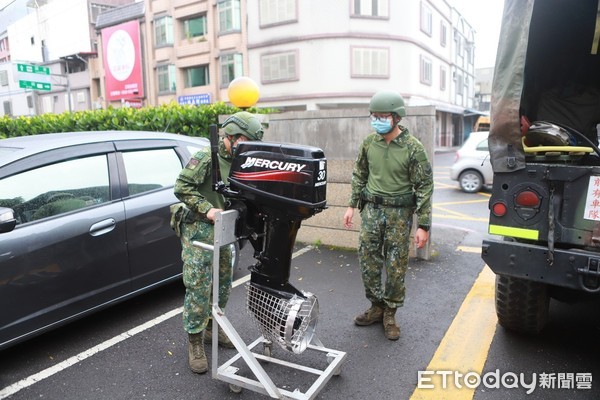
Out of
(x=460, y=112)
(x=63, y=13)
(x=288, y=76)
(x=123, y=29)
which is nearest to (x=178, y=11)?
(x=123, y=29)

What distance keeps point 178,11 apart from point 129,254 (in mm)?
28941

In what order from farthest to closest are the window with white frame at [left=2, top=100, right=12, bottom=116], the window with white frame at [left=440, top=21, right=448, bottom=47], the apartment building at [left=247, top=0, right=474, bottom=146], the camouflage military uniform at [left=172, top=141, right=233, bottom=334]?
the window with white frame at [left=2, top=100, right=12, bottom=116], the window with white frame at [left=440, top=21, right=448, bottom=47], the apartment building at [left=247, top=0, right=474, bottom=146], the camouflage military uniform at [left=172, top=141, right=233, bottom=334]

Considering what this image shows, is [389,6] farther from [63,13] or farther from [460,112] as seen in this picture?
[63,13]

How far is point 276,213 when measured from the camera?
7.82 feet

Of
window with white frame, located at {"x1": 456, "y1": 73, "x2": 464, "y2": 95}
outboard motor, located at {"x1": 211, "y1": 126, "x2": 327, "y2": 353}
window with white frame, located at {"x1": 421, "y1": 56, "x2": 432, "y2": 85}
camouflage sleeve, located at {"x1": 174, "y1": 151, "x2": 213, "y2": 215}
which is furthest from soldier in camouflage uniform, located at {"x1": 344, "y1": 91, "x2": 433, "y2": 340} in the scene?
window with white frame, located at {"x1": 456, "y1": 73, "x2": 464, "y2": 95}

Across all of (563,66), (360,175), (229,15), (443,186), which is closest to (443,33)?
(229,15)

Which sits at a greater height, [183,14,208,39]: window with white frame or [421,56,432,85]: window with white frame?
[183,14,208,39]: window with white frame

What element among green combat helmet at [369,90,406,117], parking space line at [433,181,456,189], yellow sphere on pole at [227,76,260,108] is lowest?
parking space line at [433,181,456,189]

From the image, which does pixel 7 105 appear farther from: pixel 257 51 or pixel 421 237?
pixel 421 237

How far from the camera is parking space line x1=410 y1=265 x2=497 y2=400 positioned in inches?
103

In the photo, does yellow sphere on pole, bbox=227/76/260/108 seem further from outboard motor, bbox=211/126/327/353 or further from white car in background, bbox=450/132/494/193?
white car in background, bbox=450/132/494/193

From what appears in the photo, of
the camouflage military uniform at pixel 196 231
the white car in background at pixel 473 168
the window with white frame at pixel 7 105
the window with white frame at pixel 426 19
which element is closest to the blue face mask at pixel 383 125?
the camouflage military uniform at pixel 196 231

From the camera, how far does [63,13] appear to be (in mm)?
34844

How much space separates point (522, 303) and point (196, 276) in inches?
86.2
